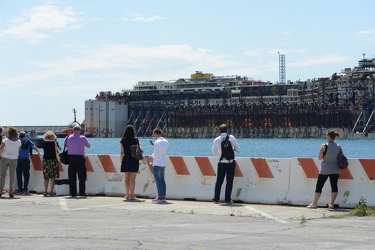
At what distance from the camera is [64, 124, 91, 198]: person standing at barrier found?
62.4ft

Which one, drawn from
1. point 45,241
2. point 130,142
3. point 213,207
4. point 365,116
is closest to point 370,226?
point 213,207

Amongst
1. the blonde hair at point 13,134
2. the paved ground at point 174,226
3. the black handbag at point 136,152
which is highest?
the blonde hair at point 13,134

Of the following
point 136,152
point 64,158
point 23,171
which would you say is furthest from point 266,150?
point 136,152

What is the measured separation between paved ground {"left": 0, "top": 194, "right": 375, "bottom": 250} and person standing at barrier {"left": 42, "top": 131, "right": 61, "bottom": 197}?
1.90 meters

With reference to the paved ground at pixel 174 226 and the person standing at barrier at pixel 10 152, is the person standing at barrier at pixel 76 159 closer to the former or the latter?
the person standing at barrier at pixel 10 152

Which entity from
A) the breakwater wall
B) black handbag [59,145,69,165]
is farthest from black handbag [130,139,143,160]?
black handbag [59,145,69,165]

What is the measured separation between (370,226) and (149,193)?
6.93 m

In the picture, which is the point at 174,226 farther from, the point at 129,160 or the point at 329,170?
the point at 129,160

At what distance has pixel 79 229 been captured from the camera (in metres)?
12.7

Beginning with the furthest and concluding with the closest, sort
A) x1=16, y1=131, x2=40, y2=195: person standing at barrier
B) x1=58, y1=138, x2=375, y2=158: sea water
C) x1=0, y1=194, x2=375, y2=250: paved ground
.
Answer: x1=58, y1=138, x2=375, y2=158: sea water
x1=16, y1=131, x2=40, y2=195: person standing at barrier
x1=0, y1=194, x2=375, y2=250: paved ground

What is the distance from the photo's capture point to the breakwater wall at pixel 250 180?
53.9 feet

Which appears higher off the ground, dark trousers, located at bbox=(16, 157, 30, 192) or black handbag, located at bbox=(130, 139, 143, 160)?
black handbag, located at bbox=(130, 139, 143, 160)

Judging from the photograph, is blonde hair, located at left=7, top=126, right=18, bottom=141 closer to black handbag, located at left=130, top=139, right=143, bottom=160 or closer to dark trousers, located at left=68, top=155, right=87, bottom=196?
dark trousers, located at left=68, top=155, right=87, bottom=196

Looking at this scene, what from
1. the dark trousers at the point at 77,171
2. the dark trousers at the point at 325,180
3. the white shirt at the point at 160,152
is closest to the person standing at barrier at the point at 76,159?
the dark trousers at the point at 77,171
